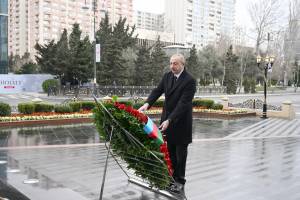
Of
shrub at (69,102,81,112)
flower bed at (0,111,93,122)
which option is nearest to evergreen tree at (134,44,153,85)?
shrub at (69,102,81,112)

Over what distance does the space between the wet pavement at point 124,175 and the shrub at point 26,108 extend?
1.81 metres

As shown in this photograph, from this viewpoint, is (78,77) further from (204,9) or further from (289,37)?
(204,9)

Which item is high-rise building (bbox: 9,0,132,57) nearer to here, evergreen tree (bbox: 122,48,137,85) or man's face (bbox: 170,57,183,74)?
evergreen tree (bbox: 122,48,137,85)

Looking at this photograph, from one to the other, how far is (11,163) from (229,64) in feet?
136

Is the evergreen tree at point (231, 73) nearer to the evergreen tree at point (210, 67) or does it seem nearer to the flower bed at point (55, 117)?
the evergreen tree at point (210, 67)

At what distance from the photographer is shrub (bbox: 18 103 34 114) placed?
14.4 meters

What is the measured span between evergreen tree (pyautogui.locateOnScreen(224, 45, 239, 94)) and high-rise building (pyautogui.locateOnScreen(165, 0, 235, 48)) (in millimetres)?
75519

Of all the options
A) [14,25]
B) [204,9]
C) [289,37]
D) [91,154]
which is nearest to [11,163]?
[91,154]

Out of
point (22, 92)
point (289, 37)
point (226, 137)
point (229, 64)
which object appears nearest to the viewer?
point (226, 137)

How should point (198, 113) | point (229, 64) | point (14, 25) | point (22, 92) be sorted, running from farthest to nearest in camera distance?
point (14, 25), point (229, 64), point (22, 92), point (198, 113)

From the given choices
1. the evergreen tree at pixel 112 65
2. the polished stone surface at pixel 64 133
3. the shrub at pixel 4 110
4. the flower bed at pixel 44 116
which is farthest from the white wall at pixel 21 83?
the polished stone surface at pixel 64 133

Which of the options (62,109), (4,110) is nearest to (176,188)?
(4,110)

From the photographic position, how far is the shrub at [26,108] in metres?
14.4

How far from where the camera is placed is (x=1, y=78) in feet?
125
